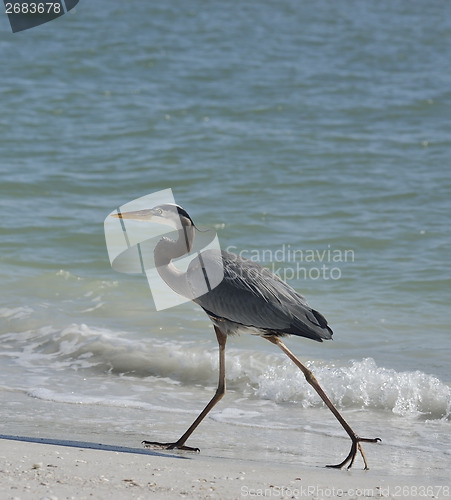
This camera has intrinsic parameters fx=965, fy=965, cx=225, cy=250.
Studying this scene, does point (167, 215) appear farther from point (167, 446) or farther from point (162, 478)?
point (162, 478)

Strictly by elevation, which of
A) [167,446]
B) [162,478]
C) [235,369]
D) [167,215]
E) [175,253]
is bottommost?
[235,369]

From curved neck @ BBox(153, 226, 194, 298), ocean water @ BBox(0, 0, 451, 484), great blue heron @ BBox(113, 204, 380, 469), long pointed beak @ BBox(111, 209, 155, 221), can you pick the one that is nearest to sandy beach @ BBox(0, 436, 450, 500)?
ocean water @ BBox(0, 0, 451, 484)

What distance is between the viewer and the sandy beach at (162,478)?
3.92 m

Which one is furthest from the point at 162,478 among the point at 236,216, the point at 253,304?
the point at 236,216

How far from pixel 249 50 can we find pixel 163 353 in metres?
13.5

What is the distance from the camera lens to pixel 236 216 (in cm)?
1084

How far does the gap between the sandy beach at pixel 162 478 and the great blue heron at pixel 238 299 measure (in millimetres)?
532

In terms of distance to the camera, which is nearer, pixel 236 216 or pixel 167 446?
pixel 167 446

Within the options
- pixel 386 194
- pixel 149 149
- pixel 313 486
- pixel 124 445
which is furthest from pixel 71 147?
pixel 313 486

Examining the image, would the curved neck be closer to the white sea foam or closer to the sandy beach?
the sandy beach

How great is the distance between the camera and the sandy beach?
3.92 m

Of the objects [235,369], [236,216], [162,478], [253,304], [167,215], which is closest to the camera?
[162,478]

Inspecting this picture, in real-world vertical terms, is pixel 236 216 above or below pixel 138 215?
below

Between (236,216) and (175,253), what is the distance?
17.5ft
